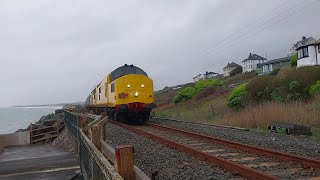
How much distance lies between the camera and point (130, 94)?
20688 mm

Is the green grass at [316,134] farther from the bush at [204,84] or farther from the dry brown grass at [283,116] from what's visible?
the bush at [204,84]

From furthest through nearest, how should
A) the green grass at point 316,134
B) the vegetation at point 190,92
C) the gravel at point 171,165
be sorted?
1. the vegetation at point 190,92
2. the green grass at point 316,134
3. the gravel at point 171,165

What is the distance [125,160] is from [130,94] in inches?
689

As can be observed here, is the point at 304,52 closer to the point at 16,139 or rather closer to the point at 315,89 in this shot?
the point at 315,89

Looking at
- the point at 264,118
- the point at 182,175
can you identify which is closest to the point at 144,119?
the point at 264,118

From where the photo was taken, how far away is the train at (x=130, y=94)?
20469 mm

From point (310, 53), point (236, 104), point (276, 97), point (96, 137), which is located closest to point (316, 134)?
point (96, 137)

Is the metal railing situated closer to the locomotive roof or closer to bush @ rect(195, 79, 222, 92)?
the locomotive roof

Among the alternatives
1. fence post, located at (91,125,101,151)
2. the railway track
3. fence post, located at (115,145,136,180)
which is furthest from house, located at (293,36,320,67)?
fence post, located at (115,145,136,180)

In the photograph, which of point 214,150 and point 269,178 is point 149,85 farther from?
point 269,178

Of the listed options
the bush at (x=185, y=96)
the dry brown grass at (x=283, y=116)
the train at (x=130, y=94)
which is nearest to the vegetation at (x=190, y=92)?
the bush at (x=185, y=96)

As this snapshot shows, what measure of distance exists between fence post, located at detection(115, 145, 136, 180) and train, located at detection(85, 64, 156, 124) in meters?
16.9

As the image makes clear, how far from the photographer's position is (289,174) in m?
6.71

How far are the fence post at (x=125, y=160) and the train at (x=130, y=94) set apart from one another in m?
16.9
